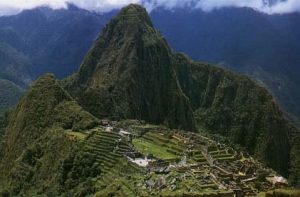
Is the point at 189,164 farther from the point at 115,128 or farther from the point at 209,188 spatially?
the point at 115,128

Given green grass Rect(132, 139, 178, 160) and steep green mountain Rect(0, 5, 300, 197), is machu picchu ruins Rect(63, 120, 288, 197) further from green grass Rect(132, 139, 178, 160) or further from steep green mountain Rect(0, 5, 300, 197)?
steep green mountain Rect(0, 5, 300, 197)

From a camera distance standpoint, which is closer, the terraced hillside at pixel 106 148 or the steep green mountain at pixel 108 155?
the steep green mountain at pixel 108 155

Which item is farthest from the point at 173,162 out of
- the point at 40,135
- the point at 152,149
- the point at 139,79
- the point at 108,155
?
the point at 139,79

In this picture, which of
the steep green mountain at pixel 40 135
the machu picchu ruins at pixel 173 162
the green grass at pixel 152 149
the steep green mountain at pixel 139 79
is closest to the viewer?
the machu picchu ruins at pixel 173 162

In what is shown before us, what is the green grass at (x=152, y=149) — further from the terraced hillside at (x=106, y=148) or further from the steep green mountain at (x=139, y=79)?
the steep green mountain at (x=139, y=79)

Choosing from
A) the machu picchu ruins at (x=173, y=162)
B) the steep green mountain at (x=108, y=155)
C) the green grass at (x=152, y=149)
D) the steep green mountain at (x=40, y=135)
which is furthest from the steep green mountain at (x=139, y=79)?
the green grass at (x=152, y=149)

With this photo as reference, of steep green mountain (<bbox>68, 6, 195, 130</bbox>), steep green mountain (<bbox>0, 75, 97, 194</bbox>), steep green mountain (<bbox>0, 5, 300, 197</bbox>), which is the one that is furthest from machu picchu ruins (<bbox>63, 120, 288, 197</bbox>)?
steep green mountain (<bbox>68, 6, 195, 130</bbox>)
